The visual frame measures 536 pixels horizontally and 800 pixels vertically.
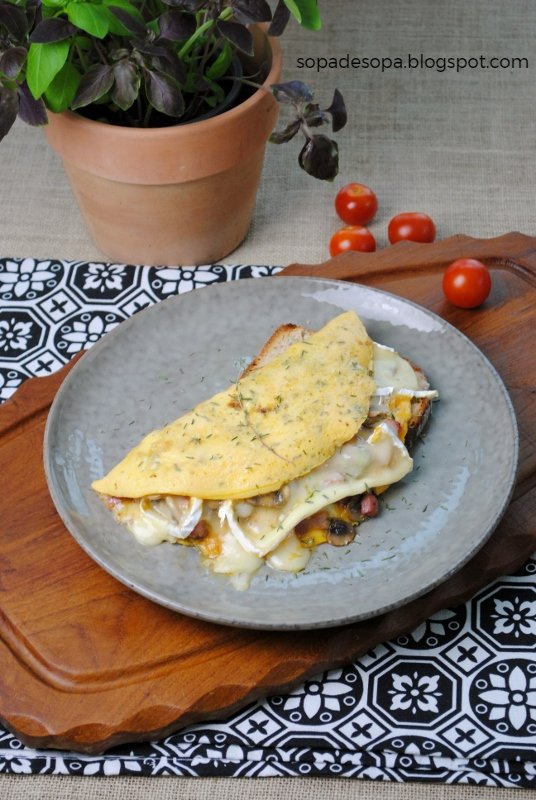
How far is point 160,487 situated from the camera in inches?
123

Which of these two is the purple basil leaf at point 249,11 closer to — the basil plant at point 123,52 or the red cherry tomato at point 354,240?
the basil plant at point 123,52

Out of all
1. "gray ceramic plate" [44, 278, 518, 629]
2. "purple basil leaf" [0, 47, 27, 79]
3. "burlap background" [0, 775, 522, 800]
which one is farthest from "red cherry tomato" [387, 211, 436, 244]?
"burlap background" [0, 775, 522, 800]

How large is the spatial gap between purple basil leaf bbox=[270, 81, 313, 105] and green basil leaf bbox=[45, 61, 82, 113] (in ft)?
2.38

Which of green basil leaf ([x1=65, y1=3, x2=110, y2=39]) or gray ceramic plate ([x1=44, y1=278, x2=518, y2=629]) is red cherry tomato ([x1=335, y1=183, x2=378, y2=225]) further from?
green basil leaf ([x1=65, y1=3, x2=110, y2=39])

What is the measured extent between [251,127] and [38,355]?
3.91 feet

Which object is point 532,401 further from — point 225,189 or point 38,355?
point 38,355

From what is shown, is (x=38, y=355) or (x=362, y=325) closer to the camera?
(x=362, y=325)

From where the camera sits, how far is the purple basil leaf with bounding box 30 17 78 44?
3469mm

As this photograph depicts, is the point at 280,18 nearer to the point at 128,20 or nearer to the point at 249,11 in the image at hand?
the point at 249,11

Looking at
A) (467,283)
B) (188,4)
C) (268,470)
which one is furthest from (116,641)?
(188,4)

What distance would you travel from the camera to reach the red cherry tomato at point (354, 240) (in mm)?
4402

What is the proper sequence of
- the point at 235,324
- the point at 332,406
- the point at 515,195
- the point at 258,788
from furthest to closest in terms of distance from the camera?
the point at 515,195, the point at 235,324, the point at 332,406, the point at 258,788

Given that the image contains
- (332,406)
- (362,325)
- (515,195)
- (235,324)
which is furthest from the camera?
(515,195)

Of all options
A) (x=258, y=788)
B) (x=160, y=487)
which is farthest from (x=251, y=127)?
(x=258, y=788)
